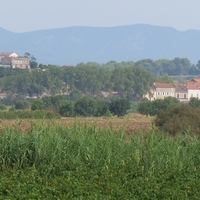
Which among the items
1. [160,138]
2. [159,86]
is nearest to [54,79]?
[159,86]

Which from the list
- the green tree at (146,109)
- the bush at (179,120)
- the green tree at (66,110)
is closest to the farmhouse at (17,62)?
the green tree at (146,109)

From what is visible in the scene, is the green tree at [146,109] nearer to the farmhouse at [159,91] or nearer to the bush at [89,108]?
the bush at [89,108]

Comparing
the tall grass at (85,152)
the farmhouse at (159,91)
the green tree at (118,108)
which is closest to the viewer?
the tall grass at (85,152)

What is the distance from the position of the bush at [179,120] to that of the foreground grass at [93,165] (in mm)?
5666

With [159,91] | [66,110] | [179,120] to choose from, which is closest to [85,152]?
[179,120]

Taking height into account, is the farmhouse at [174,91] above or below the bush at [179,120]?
below

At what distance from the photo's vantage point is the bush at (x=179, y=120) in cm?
Answer: 2158

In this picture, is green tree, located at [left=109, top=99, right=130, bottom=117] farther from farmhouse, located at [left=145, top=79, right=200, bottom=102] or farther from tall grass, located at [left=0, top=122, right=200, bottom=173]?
tall grass, located at [left=0, top=122, right=200, bottom=173]

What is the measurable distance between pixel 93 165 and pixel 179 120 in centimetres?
941

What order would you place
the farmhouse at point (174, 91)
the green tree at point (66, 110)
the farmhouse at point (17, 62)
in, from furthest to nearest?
1. the farmhouse at point (17, 62)
2. the farmhouse at point (174, 91)
3. the green tree at point (66, 110)

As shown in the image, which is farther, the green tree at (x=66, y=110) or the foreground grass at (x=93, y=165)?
the green tree at (x=66, y=110)

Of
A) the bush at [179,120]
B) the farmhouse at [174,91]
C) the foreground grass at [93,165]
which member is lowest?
the farmhouse at [174,91]

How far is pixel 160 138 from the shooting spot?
1571 cm

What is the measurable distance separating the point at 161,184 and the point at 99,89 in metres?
80.2
